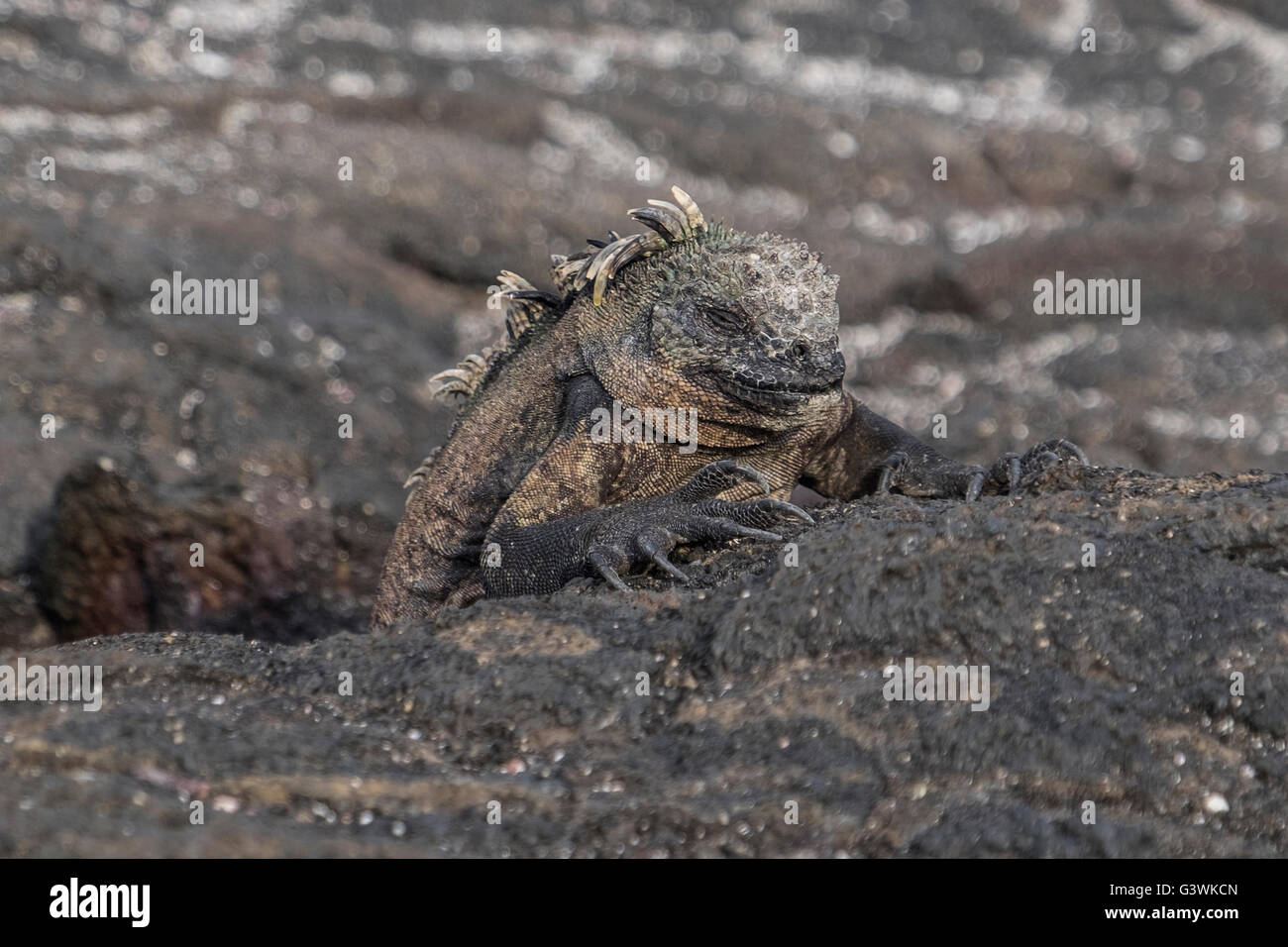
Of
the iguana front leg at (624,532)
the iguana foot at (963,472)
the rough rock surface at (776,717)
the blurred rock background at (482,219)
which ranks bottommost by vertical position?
the rough rock surface at (776,717)

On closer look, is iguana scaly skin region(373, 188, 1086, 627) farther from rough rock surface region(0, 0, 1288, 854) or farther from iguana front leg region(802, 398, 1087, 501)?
rough rock surface region(0, 0, 1288, 854)

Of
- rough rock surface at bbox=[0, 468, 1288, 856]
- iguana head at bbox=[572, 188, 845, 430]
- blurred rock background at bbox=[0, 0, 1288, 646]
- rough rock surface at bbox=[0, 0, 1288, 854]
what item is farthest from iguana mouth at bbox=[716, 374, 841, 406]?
blurred rock background at bbox=[0, 0, 1288, 646]

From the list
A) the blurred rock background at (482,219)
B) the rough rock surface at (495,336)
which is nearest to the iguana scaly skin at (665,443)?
the rough rock surface at (495,336)

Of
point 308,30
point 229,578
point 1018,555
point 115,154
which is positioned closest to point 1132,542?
point 1018,555

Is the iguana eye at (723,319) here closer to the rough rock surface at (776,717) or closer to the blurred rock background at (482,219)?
the rough rock surface at (776,717)

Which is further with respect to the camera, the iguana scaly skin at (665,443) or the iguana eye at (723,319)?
the iguana eye at (723,319)

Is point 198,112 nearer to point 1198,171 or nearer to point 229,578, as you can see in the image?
point 229,578
